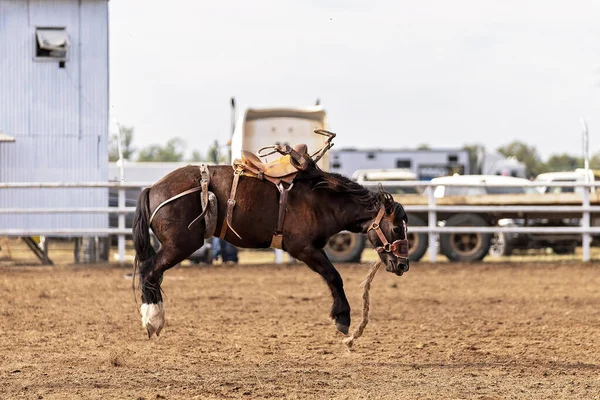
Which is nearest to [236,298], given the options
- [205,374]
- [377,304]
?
[377,304]

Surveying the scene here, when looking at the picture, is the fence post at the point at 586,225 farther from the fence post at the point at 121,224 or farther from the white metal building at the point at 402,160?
the white metal building at the point at 402,160

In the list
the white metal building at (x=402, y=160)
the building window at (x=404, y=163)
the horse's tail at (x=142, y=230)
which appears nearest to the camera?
the horse's tail at (x=142, y=230)

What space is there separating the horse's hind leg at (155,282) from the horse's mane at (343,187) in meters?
1.08

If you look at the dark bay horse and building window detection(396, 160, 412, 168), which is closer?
the dark bay horse

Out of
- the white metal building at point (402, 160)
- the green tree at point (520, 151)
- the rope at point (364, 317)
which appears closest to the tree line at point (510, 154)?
the green tree at point (520, 151)

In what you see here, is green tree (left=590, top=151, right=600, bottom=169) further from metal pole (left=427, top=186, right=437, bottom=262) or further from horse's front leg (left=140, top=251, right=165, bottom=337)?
horse's front leg (left=140, top=251, right=165, bottom=337)

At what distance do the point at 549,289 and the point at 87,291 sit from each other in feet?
20.9

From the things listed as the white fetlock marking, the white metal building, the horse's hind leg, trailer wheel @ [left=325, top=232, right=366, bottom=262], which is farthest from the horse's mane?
the white metal building

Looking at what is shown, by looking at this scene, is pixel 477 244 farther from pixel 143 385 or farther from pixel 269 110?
pixel 143 385

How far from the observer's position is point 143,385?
6.27 meters

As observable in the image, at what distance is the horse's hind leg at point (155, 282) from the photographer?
7.41m

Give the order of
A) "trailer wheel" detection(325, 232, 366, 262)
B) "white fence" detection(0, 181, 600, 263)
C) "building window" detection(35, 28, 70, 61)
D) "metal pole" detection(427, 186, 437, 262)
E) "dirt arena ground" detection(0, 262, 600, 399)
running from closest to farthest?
"dirt arena ground" detection(0, 262, 600, 399)
"white fence" detection(0, 181, 600, 263)
"metal pole" detection(427, 186, 437, 262)
"trailer wheel" detection(325, 232, 366, 262)
"building window" detection(35, 28, 70, 61)

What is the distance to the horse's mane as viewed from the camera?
300 inches

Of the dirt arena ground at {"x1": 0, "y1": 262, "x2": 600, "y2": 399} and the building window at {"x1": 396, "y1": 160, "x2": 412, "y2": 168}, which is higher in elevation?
the building window at {"x1": 396, "y1": 160, "x2": 412, "y2": 168}
